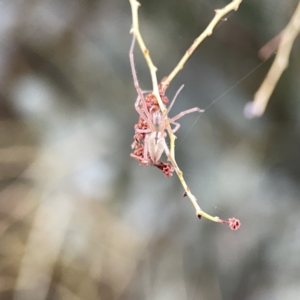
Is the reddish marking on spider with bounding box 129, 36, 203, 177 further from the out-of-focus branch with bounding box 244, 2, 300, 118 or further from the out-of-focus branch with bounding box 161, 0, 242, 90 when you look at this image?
the out-of-focus branch with bounding box 244, 2, 300, 118

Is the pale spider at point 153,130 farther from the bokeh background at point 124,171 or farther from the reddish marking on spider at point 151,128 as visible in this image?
the bokeh background at point 124,171

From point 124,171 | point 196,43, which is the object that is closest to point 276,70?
point 196,43

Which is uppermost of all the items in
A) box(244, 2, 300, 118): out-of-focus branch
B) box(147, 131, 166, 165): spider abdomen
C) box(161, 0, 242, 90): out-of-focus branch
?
box(244, 2, 300, 118): out-of-focus branch

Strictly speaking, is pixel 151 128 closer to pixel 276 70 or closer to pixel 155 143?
pixel 155 143

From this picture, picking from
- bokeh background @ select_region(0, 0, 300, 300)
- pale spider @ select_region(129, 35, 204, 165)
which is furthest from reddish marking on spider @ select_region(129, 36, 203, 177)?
bokeh background @ select_region(0, 0, 300, 300)

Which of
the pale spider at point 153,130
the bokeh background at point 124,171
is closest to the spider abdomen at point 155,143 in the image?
the pale spider at point 153,130

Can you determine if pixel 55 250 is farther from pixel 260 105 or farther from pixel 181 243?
pixel 260 105
